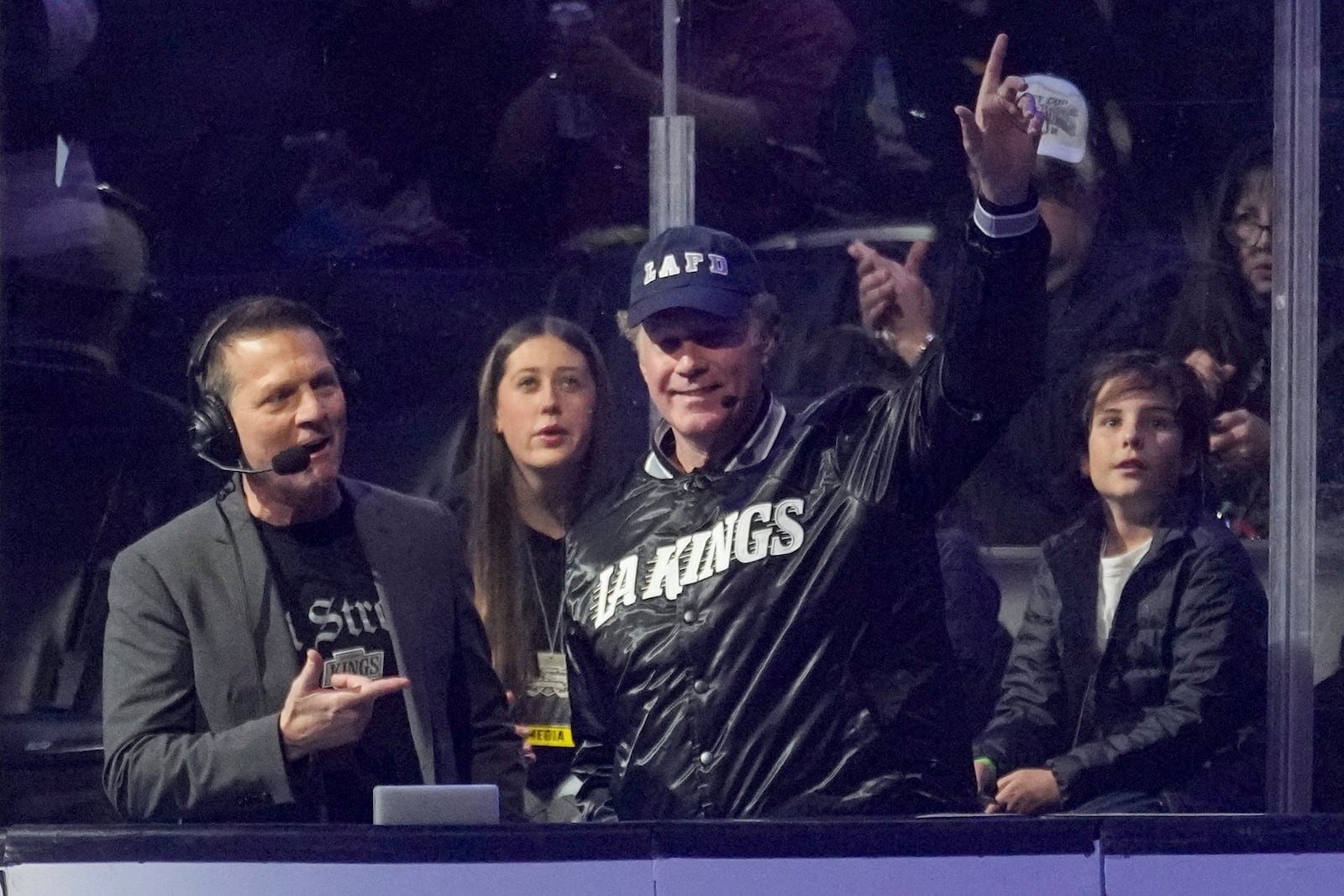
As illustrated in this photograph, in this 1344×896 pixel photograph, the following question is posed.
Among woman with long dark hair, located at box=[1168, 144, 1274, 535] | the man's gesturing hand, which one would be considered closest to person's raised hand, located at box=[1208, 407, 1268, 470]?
woman with long dark hair, located at box=[1168, 144, 1274, 535]

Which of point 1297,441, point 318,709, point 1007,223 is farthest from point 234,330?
point 1297,441

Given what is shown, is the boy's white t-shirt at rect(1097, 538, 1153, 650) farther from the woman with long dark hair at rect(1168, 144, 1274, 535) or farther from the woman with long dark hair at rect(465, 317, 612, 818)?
the woman with long dark hair at rect(465, 317, 612, 818)

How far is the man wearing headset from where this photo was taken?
3.94 meters

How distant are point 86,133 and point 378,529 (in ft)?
3.02

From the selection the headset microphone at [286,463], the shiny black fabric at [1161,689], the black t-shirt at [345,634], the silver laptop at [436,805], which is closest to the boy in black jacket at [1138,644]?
the shiny black fabric at [1161,689]

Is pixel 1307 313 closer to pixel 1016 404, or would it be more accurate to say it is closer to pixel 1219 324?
pixel 1219 324

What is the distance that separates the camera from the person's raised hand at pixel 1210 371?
4.13 metres

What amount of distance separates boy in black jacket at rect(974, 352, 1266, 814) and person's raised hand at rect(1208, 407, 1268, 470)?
3 cm

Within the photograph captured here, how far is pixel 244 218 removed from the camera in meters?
4.16

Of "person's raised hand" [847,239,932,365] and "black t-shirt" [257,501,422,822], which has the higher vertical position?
"person's raised hand" [847,239,932,365]

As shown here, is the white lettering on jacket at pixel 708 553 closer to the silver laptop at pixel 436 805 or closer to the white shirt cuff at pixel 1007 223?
the silver laptop at pixel 436 805

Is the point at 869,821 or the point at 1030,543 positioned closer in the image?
the point at 869,821

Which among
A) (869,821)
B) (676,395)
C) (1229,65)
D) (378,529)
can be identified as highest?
(1229,65)

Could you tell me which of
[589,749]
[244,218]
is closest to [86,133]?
[244,218]
